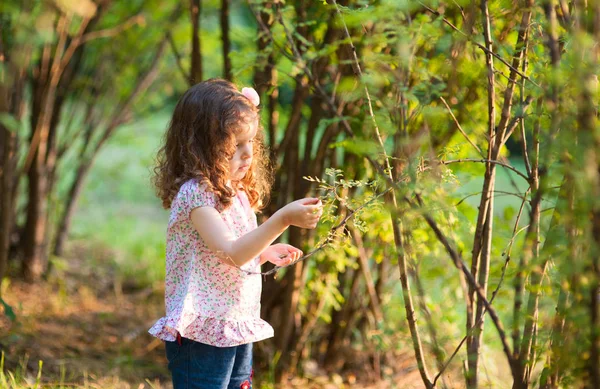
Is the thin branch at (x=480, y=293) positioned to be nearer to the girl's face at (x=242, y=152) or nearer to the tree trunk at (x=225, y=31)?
the girl's face at (x=242, y=152)

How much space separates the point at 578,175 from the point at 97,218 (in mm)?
7394

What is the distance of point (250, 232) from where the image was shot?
1828 millimetres

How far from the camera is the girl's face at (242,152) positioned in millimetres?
2061

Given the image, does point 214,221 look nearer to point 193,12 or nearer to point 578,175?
point 578,175

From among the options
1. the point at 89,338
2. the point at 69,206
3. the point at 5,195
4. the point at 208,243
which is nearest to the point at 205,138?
the point at 208,243

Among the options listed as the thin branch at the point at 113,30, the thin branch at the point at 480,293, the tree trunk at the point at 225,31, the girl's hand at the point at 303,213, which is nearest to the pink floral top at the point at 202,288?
the girl's hand at the point at 303,213

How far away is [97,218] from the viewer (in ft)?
26.4

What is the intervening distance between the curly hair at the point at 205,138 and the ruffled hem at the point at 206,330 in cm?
32

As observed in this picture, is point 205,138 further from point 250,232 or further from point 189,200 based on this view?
point 250,232

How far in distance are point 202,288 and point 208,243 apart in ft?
0.57

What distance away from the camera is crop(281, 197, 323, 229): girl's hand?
68.4 inches

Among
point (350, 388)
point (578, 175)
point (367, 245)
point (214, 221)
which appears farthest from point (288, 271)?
point (578, 175)

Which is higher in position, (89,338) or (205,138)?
(205,138)

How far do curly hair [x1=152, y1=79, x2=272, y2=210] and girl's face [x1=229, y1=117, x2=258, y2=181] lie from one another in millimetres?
13
